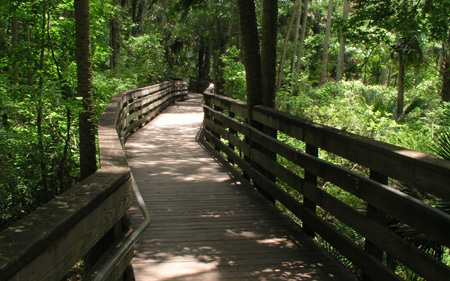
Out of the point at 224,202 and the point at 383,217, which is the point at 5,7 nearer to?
the point at 224,202

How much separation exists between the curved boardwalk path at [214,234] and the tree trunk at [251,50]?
145cm

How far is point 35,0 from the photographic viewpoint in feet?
28.4

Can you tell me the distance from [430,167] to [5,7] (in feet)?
25.9

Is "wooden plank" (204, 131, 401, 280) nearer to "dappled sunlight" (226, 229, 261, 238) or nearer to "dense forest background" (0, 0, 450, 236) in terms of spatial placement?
"dappled sunlight" (226, 229, 261, 238)

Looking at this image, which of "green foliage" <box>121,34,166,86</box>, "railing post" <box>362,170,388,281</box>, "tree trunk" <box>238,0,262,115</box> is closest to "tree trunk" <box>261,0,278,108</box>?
"tree trunk" <box>238,0,262,115</box>

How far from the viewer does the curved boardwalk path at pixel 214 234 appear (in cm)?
407

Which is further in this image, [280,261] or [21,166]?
[21,166]

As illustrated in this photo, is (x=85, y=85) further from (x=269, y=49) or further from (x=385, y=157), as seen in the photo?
(x=385, y=157)

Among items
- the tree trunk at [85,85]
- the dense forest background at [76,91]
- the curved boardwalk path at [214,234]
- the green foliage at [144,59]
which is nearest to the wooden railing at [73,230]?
the curved boardwalk path at [214,234]

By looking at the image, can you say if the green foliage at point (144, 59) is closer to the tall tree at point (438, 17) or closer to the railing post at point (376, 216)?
the tall tree at point (438, 17)

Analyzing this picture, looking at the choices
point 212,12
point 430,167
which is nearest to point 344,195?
point 430,167

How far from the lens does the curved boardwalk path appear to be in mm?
4074

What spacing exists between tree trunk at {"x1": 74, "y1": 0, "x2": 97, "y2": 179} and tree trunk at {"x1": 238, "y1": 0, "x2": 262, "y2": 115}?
2.42m

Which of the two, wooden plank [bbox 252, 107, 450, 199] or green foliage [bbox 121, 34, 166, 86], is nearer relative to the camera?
wooden plank [bbox 252, 107, 450, 199]
